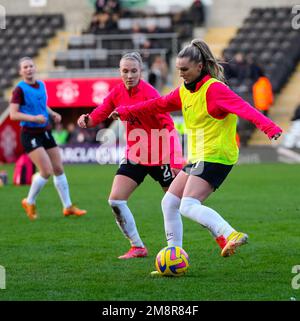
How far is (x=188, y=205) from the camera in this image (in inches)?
303

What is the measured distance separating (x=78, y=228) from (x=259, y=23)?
21.4 metres

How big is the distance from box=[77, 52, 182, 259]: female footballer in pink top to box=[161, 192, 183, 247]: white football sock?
90 cm

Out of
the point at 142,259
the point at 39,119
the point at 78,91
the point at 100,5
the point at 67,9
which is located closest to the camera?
the point at 142,259

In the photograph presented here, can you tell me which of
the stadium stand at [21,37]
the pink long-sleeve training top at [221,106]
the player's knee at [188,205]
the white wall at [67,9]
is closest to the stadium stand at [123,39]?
the white wall at [67,9]

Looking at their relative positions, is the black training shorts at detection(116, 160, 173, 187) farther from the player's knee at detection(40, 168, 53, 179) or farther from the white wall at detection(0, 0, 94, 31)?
the white wall at detection(0, 0, 94, 31)

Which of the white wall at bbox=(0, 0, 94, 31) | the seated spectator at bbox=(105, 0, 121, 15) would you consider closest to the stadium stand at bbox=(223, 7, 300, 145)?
the seated spectator at bbox=(105, 0, 121, 15)

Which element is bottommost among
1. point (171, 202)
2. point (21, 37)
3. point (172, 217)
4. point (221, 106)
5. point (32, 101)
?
point (21, 37)

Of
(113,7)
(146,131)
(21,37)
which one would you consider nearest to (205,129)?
(146,131)

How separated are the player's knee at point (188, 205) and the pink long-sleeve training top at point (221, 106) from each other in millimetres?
740

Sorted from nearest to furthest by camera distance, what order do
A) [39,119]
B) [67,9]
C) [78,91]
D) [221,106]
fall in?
[221,106] → [39,119] → [78,91] → [67,9]

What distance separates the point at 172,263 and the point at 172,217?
493mm

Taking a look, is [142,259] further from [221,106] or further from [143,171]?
[221,106]

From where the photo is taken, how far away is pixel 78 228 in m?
11.7
